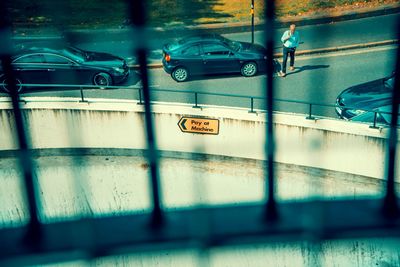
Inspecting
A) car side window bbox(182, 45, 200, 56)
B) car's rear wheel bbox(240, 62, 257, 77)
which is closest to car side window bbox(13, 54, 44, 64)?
car side window bbox(182, 45, 200, 56)

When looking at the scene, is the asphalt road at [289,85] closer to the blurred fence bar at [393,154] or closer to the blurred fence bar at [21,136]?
the blurred fence bar at [393,154]

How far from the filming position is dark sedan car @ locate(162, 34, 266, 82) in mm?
9047

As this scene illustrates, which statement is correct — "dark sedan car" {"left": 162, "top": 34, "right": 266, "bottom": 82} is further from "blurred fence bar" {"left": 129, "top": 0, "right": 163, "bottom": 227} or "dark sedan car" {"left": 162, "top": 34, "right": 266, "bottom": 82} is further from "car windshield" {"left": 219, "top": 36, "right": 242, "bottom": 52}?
"blurred fence bar" {"left": 129, "top": 0, "right": 163, "bottom": 227}

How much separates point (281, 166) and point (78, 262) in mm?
5018

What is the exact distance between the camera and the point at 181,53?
912cm

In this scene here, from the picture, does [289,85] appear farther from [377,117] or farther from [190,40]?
[377,117]

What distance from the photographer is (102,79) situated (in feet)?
32.0

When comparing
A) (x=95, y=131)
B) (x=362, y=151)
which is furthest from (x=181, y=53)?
(x=362, y=151)

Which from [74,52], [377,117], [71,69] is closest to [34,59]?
[71,69]

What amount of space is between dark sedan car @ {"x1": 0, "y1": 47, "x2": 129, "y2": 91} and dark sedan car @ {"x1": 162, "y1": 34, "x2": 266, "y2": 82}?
3.23ft

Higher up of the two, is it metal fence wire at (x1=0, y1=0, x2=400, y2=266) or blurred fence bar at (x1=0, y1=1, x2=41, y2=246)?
blurred fence bar at (x1=0, y1=1, x2=41, y2=246)

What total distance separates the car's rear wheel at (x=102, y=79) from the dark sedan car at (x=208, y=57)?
1.26 m

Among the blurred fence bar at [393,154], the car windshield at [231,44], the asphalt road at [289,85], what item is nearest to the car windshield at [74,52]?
the asphalt road at [289,85]

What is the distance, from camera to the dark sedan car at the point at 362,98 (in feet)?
24.0
